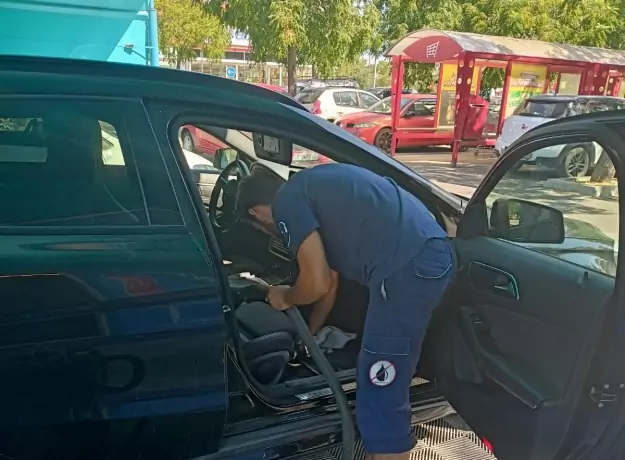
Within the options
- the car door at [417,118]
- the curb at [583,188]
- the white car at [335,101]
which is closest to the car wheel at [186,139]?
the curb at [583,188]

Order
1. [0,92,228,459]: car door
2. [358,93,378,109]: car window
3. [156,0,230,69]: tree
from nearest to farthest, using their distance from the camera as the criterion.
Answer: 1. [0,92,228,459]: car door
2. [358,93,378,109]: car window
3. [156,0,230,69]: tree

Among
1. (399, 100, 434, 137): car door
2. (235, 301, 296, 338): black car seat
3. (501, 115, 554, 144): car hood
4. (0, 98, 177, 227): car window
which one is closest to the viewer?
(0, 98, 177, 227): car window

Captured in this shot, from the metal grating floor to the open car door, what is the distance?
356mm

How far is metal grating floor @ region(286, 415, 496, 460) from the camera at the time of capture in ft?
8.32

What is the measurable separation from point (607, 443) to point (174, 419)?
4.39ft

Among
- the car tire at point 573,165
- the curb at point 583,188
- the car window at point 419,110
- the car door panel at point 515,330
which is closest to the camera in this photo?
the car door panel at point 515,330

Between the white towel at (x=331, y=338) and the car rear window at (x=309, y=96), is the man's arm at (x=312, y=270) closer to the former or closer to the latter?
the white towel at (x=331, y=338)

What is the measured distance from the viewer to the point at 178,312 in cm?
179

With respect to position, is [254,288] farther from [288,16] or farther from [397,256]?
[288,16]

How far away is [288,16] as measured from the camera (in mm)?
13016

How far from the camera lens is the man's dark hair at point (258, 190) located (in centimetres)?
234

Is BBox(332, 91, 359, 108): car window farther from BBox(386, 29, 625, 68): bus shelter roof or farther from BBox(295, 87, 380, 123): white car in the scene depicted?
BBox(386, 29, 625, 68): bus shelter roof

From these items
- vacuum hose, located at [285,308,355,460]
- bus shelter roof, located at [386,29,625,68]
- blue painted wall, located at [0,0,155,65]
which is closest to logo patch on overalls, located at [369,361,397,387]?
vacuum hose, located at [285,308,355,460]

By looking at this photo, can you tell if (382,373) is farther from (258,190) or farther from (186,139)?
(186,139)
